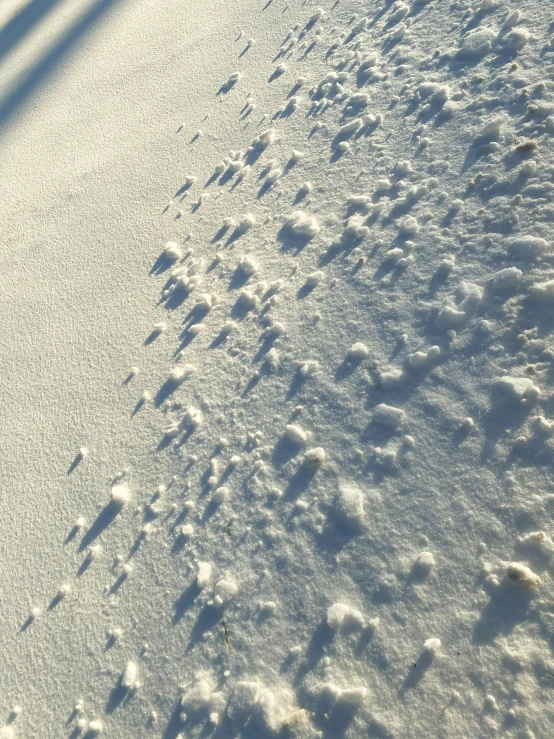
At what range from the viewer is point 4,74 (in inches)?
92.3

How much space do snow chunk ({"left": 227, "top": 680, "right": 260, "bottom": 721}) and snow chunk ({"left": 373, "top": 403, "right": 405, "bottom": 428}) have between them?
0.50 meters

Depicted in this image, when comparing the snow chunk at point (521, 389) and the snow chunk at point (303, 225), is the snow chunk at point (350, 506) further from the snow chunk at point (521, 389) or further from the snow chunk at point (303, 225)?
the snow chunk at point (303, 225)

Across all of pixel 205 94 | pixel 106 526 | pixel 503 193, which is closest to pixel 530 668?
pixel 106 526

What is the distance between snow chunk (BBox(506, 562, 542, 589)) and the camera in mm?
803

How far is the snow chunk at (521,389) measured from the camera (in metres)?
0.95

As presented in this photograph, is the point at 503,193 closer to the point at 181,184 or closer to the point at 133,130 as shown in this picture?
the point at 181,184

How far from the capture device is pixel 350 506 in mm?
947

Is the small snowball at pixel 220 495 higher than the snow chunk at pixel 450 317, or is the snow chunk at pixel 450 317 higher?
the small snowball at pixel 220 495

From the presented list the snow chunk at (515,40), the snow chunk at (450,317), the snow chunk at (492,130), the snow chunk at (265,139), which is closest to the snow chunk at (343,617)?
the snow chunk at (450,317)

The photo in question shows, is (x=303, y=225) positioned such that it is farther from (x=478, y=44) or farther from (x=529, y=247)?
(x=478, y=44)

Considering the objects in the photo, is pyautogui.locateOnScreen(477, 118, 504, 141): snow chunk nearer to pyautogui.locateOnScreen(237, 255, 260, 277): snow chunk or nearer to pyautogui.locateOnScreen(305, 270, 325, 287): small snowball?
pyautogui.locateOnScreen(305, 270, 325, 287): small snowball

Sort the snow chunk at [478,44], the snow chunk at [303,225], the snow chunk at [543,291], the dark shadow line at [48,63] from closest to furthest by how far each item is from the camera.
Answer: the snow chunk at [543,291] → the snow chunk at [303,225] → the snow chunk at [478,44] → the dark shadow line at [48,63]

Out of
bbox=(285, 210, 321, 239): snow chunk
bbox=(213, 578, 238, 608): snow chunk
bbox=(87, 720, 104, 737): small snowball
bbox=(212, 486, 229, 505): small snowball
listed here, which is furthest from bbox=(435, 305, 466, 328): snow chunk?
bbox=(87, 720, 104, 737): small snowball

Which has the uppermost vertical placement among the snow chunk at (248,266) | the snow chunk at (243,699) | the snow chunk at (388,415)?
the snow chunk at (248,266)
